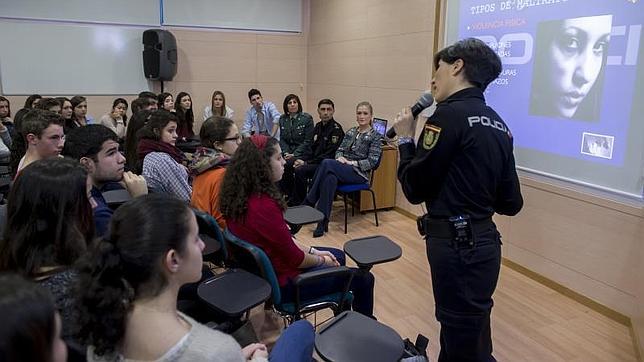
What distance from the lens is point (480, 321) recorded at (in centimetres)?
178

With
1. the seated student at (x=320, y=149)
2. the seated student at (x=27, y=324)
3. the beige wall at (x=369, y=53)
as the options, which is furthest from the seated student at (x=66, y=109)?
the seated student at (x=27, y=324)

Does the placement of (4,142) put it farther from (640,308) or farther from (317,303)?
(640,308)

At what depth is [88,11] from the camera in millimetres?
5824

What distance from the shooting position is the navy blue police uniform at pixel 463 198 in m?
1.66

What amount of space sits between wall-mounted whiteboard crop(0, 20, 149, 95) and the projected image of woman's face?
510cm

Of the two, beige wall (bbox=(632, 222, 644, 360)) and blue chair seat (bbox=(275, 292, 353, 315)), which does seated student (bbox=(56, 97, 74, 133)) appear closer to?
blue chair seat (bbox=(275, 292, 353, 315))

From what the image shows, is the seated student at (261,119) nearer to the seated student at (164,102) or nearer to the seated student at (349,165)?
the seated student at (164,102)

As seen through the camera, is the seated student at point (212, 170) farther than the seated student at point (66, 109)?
No

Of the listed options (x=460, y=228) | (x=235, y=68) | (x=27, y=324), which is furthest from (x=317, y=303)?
(x=235, y=68)

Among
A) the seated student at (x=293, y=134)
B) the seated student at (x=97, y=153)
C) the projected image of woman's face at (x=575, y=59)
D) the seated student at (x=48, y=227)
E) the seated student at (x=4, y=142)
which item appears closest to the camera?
the seated student at (x=48, y=227)

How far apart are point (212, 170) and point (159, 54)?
3909mm

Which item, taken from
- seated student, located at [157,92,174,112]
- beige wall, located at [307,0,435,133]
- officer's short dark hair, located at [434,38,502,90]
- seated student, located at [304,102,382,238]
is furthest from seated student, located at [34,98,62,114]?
officer's short dark hair, located at [434,38,502,90]

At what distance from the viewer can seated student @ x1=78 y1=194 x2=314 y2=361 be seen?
1.00 meters

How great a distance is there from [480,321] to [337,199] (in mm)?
3583
